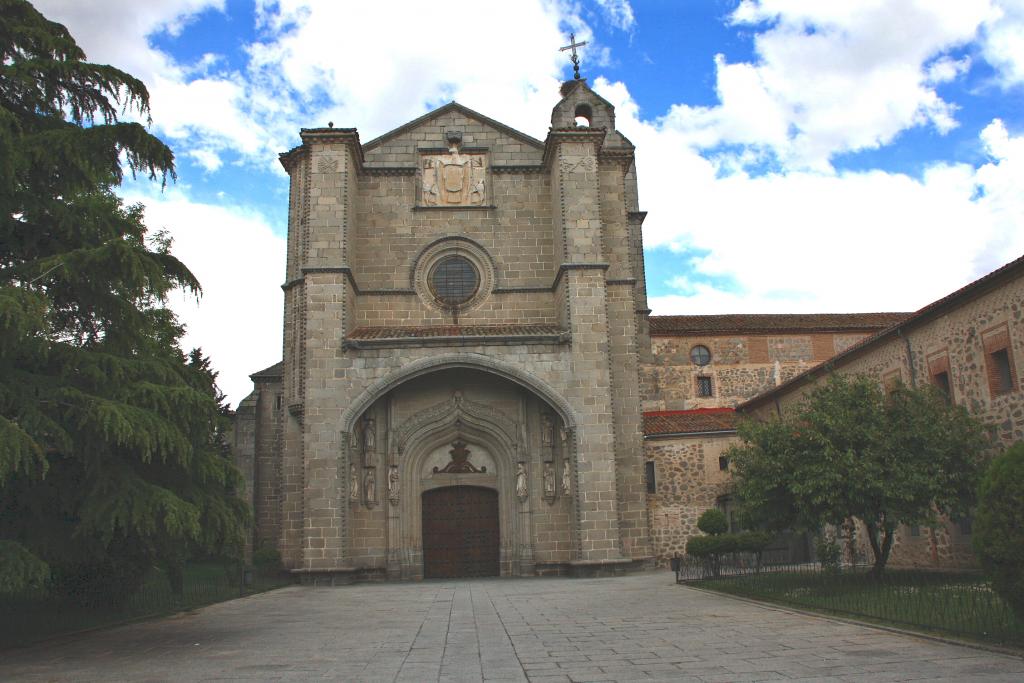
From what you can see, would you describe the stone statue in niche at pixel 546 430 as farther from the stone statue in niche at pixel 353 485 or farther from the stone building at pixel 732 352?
the stone building at pixel 732 352

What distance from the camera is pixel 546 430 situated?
21797mm

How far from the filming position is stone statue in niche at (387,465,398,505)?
70.1ft

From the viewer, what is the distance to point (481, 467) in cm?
2209

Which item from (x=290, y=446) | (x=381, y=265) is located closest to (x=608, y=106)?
(x=381, y=265)

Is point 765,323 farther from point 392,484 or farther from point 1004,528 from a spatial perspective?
point 1004,528

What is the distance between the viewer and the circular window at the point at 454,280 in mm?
23109

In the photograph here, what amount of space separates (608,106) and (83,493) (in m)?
23.0

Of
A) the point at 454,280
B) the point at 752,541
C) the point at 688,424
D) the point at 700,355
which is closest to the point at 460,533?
the point at 454,280

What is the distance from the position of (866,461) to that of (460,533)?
11.6m

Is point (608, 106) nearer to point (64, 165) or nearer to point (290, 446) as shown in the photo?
point (290, 446)

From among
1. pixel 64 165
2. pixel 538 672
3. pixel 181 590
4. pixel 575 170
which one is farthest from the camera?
pixel 575 170

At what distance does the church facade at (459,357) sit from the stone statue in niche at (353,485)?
5cm

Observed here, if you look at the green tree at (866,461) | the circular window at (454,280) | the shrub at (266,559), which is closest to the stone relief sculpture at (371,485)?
the shrub at (266,559)

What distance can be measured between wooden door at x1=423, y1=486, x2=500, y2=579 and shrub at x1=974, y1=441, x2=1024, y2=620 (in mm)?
15156
